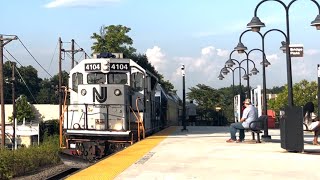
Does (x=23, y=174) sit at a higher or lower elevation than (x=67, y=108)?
lower

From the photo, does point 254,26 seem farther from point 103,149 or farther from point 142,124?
point 103,149

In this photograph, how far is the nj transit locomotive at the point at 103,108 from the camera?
15.7 meters

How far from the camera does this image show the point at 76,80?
657 inches

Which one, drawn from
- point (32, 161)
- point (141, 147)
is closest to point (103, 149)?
point (141, 147)

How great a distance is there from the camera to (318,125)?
1388cm

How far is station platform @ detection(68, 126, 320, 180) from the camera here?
28.2 ft

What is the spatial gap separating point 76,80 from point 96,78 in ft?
2.49

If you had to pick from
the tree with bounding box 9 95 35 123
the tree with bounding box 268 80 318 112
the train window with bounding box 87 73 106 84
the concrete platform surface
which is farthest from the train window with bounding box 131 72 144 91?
the tree with bounding box 268 80 318 112

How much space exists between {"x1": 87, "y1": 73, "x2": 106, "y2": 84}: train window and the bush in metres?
4.02

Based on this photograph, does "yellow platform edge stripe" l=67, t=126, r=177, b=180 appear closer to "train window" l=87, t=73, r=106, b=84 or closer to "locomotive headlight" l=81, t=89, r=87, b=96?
"locomotive headlight" l=81, t=89, r=87, b=96

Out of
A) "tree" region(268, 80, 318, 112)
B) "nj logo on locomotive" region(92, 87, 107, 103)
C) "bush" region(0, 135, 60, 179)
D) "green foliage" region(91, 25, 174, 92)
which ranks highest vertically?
"green foliage" region(91, 25, 174, 92)

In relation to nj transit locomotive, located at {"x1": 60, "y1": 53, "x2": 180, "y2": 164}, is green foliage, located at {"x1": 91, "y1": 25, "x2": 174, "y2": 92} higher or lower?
higher

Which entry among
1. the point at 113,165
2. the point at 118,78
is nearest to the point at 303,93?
the point at 118,78

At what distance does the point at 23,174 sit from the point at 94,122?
11.7 feet
